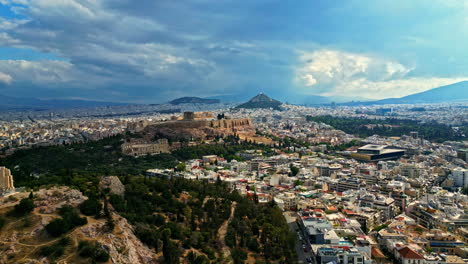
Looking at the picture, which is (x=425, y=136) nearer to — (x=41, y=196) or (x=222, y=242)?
(x=222, y=242)

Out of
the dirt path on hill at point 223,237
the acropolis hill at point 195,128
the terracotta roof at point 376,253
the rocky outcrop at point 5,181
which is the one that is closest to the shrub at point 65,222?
the rocky outcrop at point 5,181

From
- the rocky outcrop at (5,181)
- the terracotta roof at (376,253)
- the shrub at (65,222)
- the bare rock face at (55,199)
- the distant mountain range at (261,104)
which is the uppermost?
the distant mountain range at (261,104)

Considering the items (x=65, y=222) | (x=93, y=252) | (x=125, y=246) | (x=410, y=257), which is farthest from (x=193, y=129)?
(x=93, y=252)

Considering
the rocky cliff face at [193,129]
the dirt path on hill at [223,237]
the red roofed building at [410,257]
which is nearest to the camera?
the dirt path on hill at [223,237]

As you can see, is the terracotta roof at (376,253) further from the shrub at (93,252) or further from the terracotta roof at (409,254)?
the shrub at (93,252)

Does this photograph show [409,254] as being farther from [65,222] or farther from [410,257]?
[65,222]

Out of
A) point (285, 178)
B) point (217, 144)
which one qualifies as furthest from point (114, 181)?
point (217, 144)
